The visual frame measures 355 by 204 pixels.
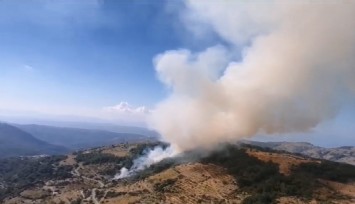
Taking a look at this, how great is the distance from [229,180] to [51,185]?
252 feet

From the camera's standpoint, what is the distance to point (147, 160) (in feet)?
607

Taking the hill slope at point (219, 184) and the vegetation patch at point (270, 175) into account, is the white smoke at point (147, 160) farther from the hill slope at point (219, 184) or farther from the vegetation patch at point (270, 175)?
the vegetation patch at point (270, 175)

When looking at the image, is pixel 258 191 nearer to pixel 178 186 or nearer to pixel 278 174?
pixel 278 174

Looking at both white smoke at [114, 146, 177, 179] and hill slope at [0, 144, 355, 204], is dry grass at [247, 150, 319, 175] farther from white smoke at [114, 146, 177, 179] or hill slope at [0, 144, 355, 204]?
white smoke at [114, 146, 177, 179]

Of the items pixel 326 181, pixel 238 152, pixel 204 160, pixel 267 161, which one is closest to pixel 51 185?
pixel 204 160

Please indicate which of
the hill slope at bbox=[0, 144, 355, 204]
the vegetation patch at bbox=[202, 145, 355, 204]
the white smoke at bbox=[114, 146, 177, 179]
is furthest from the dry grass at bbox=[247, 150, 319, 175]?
the white smoke at bbox=[114, 146, 177, 179]

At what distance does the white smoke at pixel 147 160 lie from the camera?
16650 centimetres

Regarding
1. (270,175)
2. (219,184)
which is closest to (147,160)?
(219,184)

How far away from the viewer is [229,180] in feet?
391

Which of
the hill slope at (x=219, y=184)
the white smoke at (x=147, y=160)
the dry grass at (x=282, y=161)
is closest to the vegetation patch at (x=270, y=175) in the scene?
the hill slope at (x=219, y=184)

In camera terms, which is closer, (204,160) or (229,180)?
(229,180)

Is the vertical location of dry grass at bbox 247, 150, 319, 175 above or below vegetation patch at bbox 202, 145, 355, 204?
above

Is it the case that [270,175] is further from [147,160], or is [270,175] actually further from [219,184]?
[147,160]

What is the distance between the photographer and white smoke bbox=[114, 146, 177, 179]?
16650 centimetres
